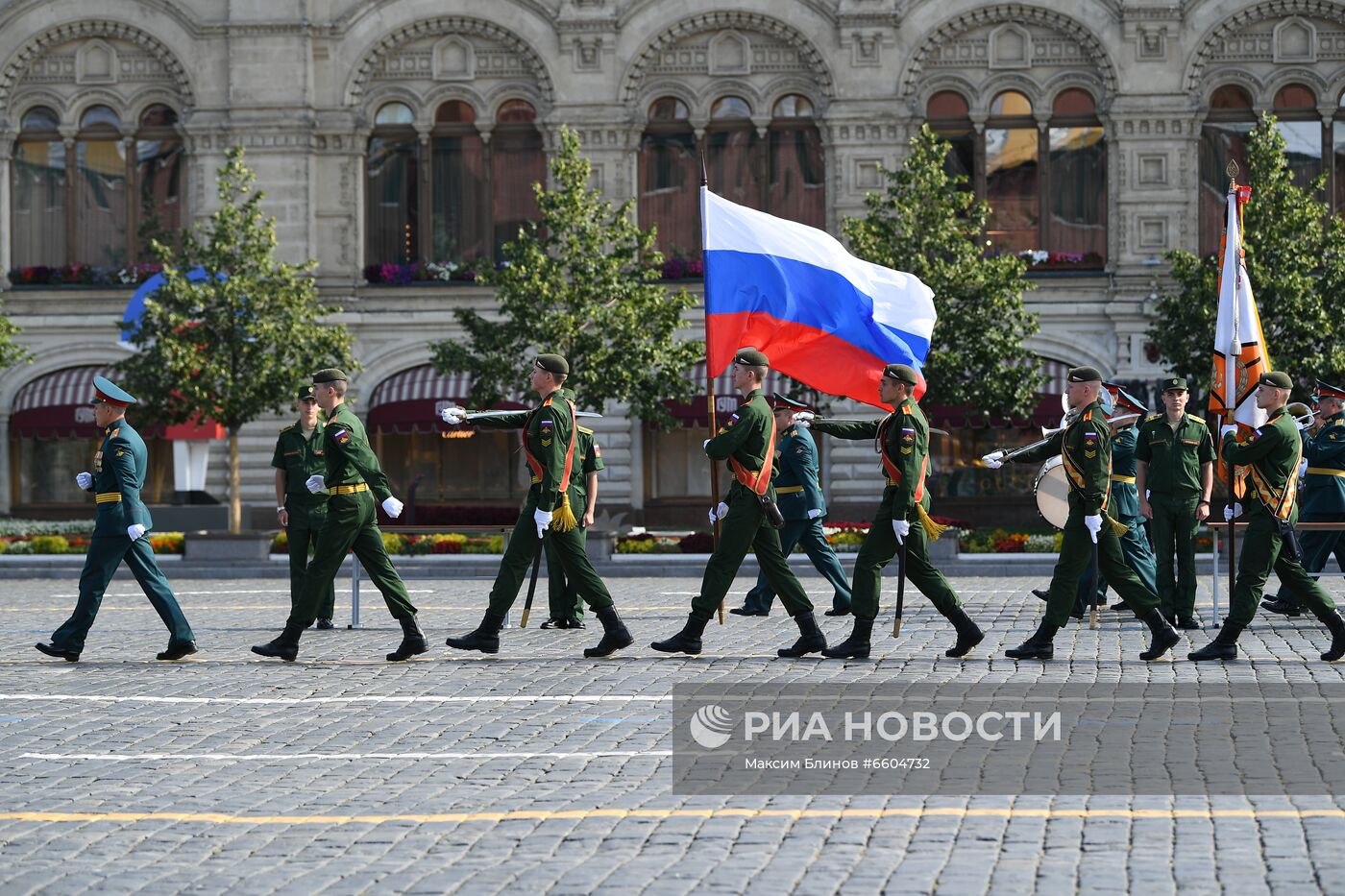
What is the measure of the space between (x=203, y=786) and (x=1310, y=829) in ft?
14.8

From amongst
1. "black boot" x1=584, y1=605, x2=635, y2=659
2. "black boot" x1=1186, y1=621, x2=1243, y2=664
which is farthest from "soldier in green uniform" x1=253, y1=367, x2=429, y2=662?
"black boot" x1=1186, y1=621, x2=1243, y2=664

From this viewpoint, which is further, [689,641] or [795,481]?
[795,481]

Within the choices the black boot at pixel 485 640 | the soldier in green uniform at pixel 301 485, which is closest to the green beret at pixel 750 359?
the black boot at pixel 485 640

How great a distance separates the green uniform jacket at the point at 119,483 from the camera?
43.9ft

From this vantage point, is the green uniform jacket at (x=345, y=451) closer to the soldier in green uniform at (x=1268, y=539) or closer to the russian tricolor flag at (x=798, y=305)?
the russian tricolor flag at (x=798, y=305)

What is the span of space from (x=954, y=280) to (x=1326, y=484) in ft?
44.8

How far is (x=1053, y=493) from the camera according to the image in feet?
55.6

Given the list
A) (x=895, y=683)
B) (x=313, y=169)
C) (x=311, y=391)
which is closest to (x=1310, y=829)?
(x=895, y=683)

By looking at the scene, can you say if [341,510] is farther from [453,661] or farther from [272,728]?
[272,728]

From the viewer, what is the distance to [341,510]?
13.2 m

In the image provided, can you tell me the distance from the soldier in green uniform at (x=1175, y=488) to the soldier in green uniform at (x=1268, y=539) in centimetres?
276

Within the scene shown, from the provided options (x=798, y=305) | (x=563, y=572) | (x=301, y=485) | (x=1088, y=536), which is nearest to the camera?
(x=1088, y=536)

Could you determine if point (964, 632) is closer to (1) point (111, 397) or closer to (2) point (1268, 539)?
(2) point (1268, 539)

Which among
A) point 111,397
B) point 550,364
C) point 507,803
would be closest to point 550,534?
point 550,364
